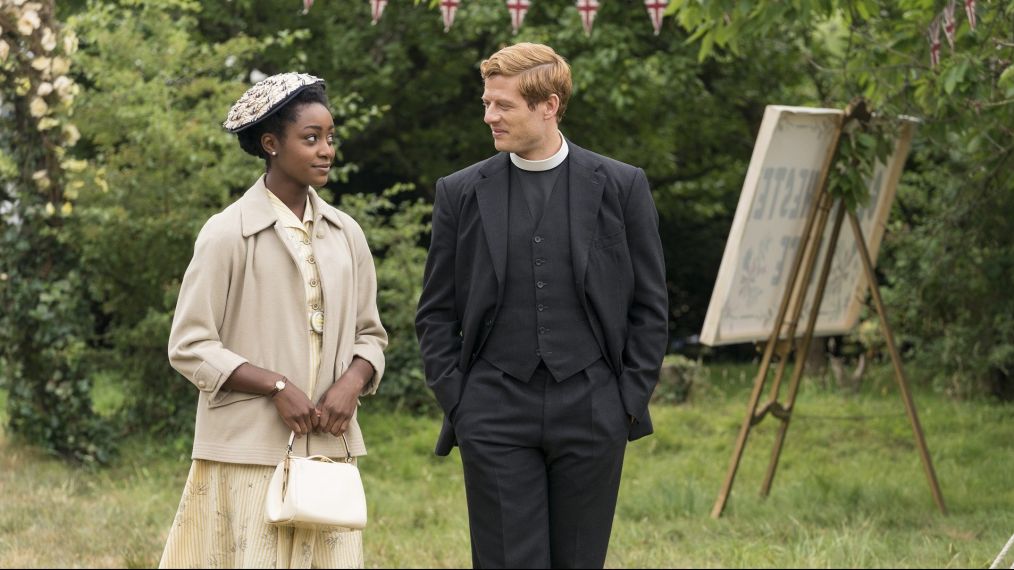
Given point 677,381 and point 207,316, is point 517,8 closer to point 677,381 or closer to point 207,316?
point 207,316

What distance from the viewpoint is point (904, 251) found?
10555 millimetres

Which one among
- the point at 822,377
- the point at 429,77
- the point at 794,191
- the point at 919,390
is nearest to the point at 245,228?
the point at 794,191

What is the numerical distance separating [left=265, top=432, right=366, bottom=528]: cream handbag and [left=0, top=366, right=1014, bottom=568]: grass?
9.17 ft

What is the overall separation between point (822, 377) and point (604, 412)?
356 inches

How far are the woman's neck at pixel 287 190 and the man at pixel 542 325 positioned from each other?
0.36 m

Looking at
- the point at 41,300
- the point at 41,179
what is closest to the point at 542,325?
the point at 41,179

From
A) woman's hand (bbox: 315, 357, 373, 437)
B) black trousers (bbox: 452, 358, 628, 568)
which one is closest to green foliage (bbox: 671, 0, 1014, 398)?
black trousers (bbox: 452, 358, 628, 568)

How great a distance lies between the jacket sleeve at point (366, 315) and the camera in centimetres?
386

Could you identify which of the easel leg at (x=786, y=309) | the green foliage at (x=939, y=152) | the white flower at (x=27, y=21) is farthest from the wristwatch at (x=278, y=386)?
the easel leg at (x=786, y=309)

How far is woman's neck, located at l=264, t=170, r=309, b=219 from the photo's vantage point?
3744 mm

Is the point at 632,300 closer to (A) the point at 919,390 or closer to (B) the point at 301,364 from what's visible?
(B) the point at 301,364

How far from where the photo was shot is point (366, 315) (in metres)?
3.90

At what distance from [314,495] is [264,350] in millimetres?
416

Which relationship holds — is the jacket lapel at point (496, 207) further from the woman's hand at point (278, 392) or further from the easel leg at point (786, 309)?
the easel leg at point (786, 309)
